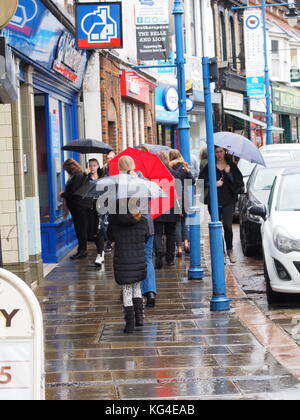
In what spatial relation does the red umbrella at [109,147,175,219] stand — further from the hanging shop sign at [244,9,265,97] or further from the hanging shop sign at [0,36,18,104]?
the hanging shop sign at [244,9,265,97]

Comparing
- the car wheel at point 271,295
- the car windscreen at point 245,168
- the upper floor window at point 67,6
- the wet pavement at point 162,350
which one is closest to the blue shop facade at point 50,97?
the upper floor window at point 67,6

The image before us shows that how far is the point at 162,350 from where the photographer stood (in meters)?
8.45

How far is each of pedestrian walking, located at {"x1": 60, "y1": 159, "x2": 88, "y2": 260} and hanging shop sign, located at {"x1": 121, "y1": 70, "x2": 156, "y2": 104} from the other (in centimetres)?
797

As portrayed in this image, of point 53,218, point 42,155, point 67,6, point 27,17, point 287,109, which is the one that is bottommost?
point 53,218

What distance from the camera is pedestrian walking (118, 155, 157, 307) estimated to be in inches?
385

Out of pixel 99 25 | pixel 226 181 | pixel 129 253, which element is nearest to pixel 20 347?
pixel 129 253

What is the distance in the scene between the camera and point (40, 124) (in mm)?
15758

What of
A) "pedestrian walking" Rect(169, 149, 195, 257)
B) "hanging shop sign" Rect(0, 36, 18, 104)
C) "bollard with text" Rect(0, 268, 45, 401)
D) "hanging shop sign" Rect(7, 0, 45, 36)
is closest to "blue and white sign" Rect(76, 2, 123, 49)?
"pedestrian walking" Rect(169, 149, 195, 257)

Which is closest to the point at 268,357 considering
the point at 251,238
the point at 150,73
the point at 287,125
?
the point at 251,238

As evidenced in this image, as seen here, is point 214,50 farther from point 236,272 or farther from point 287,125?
point 236,272

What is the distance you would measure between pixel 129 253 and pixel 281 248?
6.82 feet

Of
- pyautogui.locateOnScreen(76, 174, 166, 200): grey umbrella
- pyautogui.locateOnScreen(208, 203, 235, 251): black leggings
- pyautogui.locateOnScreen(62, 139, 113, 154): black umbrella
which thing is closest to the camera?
pyautogui.locateOnScreen(76, 174, 166, 200): grey umbrella

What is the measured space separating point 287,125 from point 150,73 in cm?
2700

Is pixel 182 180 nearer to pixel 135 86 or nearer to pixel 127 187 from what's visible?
pixel 127 187
